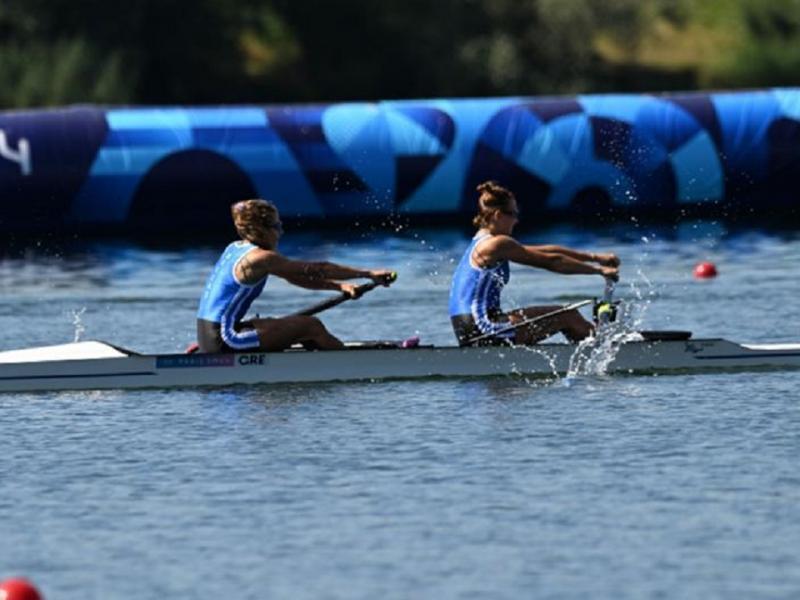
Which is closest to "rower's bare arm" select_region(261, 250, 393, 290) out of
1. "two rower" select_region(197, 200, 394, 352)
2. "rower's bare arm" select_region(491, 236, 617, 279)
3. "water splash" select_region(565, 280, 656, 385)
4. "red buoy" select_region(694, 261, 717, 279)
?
"two rower" select_region(197, 200, 394, 352)

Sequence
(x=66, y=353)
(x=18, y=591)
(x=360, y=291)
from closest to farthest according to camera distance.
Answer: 1. (x=18, y=591)
2. (x=360, y=291)
3. (x=66, y=353)

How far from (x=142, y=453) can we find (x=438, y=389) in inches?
141

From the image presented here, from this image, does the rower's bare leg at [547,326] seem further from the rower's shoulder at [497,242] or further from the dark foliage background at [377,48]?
the dark foliage background at [377,48]

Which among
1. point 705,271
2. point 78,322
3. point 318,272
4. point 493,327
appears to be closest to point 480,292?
point 493,327

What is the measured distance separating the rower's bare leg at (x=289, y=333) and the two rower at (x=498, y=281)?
49.7 inches

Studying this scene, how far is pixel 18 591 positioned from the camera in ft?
37.3

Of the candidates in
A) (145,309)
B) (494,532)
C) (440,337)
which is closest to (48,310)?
(145,309)

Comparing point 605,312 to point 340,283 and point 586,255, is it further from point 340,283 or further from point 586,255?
point 340,283

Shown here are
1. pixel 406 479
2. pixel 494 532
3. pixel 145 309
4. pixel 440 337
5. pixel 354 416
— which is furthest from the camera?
pixel 145 309

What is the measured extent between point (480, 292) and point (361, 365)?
1.32m

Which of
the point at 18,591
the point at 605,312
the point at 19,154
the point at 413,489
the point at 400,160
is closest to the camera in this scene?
the point at 18,591

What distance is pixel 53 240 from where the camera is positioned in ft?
119

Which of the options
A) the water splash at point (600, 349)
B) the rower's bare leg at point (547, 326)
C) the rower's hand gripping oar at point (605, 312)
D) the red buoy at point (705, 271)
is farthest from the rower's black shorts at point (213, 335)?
the red buoy at point (705, 271)

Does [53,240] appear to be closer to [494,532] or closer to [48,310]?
[48,310]
